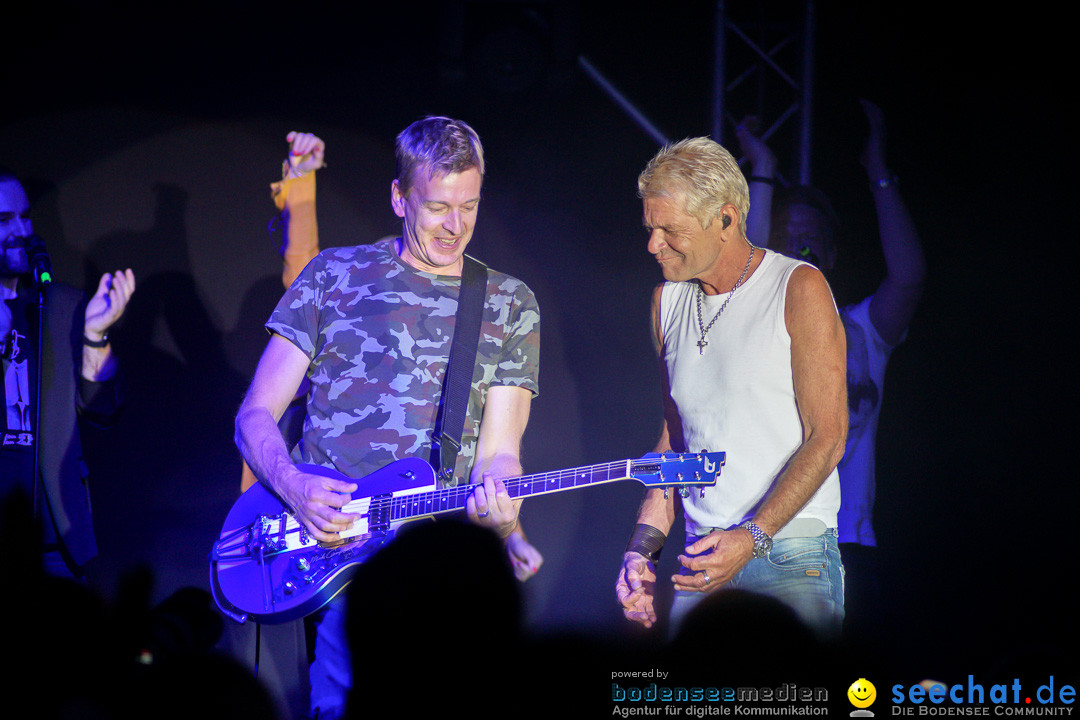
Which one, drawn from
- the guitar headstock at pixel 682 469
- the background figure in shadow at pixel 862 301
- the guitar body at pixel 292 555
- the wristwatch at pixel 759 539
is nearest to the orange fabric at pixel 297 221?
the guitar body at pixel 292 555

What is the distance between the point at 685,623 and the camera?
2.59 meters

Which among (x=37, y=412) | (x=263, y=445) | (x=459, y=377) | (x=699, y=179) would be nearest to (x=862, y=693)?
(x=459, y=377)

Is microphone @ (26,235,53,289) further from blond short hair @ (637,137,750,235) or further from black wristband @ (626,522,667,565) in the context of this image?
black wristband @ (626,522,667,565)

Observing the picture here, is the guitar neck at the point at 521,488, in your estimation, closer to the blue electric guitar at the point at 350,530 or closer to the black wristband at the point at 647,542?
the blue electric guitar at the point at 350,530

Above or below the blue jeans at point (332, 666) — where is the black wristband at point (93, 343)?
above

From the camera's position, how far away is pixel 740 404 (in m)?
2.61

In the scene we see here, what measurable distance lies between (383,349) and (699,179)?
4.12 ft

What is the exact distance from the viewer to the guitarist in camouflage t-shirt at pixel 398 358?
2566mm

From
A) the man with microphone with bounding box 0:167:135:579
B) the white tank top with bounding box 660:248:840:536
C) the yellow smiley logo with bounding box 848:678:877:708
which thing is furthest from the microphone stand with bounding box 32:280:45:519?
the yellow smiley logo with bounding box 848:678:877:708

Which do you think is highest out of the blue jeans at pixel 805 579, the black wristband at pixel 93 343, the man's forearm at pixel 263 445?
the black wristband at pixel 93 343

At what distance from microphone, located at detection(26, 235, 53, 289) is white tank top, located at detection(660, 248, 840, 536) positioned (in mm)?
2832

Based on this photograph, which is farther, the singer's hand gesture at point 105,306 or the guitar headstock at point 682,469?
the singer's hand gesture at point 105,306

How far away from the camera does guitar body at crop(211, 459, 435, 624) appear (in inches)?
97.3

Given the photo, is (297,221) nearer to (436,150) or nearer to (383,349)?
(436,150)
